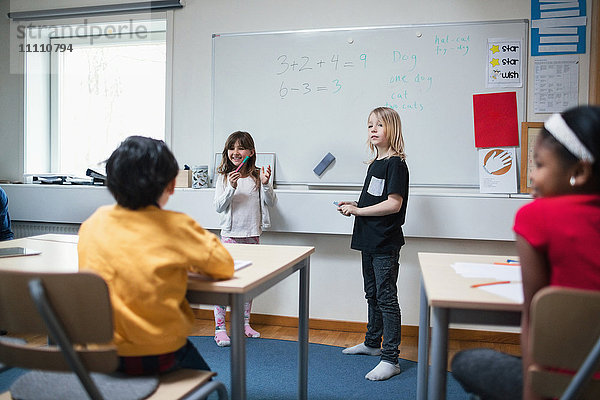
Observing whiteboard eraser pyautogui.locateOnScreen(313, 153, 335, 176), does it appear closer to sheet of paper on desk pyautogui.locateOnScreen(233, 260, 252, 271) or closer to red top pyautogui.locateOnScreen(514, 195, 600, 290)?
sheet of paper on desk pyautogui.locateOnScreen(233, 260, 252, 271)

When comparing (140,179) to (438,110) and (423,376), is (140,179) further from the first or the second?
(438,110)

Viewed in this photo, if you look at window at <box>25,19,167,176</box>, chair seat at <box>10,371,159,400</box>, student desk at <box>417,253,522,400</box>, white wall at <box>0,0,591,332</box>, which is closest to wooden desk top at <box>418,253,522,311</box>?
student desk at <box>417,253,522,400</box>

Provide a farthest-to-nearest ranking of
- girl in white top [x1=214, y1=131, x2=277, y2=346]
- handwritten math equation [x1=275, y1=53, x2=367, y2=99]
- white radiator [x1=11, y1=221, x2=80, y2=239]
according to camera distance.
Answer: white radiator [x1=11, y1=221, x2=80, y2=239] → handwritten math equation [x1=275, y1=53, x2=367, y2=99] → girl in white top [x1=214, y1=131, x2=277, y2=346]

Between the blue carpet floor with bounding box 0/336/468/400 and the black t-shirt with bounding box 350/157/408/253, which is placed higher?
the black t-shirt with bounding box 350/157/408/253

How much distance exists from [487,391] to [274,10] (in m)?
2.86

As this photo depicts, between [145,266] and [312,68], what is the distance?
7.84 feet

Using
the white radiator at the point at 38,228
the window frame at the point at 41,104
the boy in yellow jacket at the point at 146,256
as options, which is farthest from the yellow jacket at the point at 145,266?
the window frame at the point at 41,104

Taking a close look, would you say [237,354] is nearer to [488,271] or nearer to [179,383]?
[179,383]

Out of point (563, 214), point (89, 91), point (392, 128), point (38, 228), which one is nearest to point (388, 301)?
point (392, 128)

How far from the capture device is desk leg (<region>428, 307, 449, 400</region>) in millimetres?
1332

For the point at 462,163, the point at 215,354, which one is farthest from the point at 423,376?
the point at 462,163

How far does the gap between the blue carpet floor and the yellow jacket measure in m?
1.19

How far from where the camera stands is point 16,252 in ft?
6.33

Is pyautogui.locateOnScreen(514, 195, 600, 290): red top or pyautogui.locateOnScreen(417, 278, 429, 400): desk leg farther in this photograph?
pyautogui.locateOnScreen(417, 278, 429, 400): desk leg
